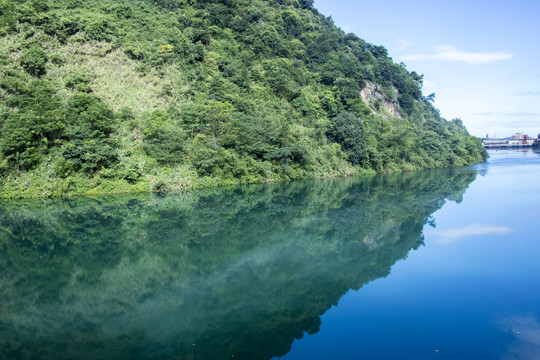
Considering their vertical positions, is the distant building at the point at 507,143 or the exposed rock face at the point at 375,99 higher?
the exposed rock face at the point at 375,99

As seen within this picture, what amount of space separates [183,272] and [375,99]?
5434cm

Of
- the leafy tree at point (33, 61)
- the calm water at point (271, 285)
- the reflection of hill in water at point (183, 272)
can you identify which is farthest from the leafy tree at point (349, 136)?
the leafy tree at point (33, 61)

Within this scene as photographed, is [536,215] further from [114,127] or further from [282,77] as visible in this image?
[282,77]

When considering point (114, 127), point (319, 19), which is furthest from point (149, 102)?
point (319, 19)

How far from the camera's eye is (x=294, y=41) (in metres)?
53.6

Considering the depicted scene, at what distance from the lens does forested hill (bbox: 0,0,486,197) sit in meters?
24.2

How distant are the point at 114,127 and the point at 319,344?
2666 cm

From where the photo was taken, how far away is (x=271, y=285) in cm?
835

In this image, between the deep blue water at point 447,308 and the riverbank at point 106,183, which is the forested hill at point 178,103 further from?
the deep blue water at point 447,308

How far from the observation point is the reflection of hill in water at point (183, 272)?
6090 millimetres

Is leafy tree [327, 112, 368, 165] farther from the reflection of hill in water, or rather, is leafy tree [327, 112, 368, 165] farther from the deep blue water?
the deep blue water

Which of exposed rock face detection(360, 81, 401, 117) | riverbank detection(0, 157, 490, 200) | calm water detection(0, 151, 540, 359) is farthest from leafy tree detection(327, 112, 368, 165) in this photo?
calm water detection(0, 151, 540, 359)

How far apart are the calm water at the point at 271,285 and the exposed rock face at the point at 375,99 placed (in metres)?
40.8

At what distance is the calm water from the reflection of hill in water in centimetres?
4
